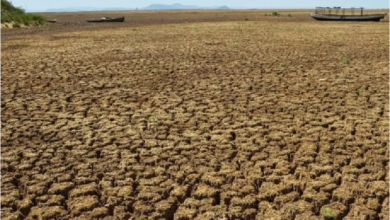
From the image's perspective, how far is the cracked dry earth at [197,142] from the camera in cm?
370

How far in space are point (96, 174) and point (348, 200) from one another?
2368 millimetres

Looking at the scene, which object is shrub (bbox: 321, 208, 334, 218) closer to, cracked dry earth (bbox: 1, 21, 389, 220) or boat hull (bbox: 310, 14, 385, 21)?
cracked dry earth (bbox: 1, 21, 389, 220)

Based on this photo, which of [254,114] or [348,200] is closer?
[348,200]

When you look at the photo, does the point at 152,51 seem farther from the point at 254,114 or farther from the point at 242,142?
the point at 242,142

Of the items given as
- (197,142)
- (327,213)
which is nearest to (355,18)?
(197,142)

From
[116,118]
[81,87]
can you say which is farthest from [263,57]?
[116,118]

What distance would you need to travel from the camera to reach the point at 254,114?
6.21 m

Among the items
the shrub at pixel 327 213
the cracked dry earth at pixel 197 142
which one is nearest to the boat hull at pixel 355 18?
the cracked dry earth at pixel 197 142

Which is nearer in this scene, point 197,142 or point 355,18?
point 197,142

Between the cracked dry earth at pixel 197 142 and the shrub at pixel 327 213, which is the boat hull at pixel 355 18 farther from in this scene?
the shrub at pixel 327 213

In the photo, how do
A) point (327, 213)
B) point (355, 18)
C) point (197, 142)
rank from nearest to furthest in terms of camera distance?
point (327, 213)
point (197, 142)
point (355, 18)

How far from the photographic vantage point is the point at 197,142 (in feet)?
16.9

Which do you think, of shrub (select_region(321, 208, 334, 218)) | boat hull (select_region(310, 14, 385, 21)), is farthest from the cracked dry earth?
Answer: boat hull (select_region(310, 14, 385, 21))

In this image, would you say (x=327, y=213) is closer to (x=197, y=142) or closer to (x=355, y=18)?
(x=197, y=142)
